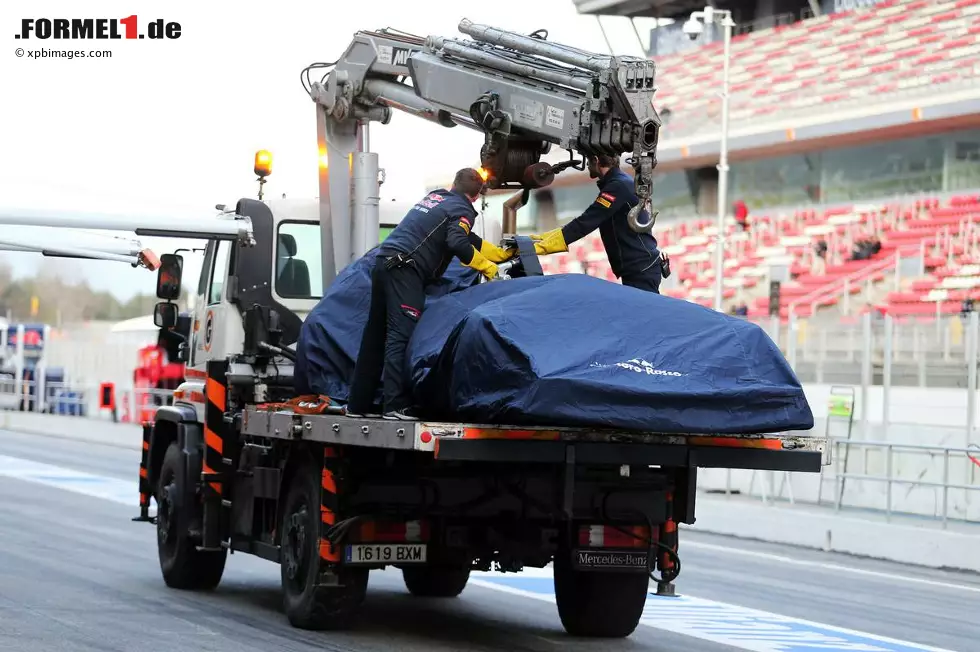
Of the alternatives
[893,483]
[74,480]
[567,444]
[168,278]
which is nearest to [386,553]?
[567,444]

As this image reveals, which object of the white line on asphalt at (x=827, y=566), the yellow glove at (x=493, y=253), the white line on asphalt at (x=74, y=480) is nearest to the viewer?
the yellow glove at (x=493, y=253)

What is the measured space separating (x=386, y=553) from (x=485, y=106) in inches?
121

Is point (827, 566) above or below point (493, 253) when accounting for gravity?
below

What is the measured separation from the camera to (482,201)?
1297 centimetres

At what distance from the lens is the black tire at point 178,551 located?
12320 millimetres

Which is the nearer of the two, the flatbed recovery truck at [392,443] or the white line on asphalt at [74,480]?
the flatbed recovery truck at [392,443]

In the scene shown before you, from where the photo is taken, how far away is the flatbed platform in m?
8.73

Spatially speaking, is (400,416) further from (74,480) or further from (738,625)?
(74,480)

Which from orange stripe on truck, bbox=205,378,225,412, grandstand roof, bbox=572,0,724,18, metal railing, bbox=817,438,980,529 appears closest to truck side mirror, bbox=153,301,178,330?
orange stripe on truck, bbox=205,378,225,412

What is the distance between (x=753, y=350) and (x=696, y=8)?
62.6m

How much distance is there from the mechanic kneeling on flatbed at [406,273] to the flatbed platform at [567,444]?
0.32m

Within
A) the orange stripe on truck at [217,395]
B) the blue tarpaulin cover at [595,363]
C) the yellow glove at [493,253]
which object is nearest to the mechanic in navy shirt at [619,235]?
the yellow glove at [493,253]

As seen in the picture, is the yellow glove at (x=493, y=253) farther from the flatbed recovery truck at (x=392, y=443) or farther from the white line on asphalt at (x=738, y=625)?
the white line on asphalt at (x=738, y=625)

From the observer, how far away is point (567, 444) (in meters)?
8.95
